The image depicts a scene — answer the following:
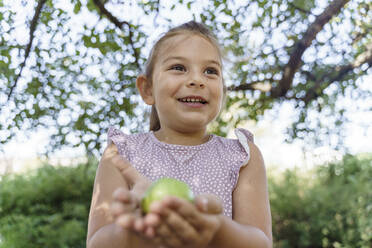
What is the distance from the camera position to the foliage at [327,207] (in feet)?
17.0

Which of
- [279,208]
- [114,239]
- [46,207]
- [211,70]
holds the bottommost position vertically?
[279,208]

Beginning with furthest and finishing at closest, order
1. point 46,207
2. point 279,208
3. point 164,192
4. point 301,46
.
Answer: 1. point 279,208
2. point 46,207
3. point 301,46
4. point 164,192

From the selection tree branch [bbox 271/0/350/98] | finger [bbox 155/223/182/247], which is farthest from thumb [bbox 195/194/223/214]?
tree branch [bbox 271/0/350/98]

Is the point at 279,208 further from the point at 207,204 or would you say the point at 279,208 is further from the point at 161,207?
the point at 161,207

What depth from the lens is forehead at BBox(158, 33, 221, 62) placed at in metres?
1.84

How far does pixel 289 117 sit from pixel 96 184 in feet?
8.63

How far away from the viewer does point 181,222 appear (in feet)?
3.33

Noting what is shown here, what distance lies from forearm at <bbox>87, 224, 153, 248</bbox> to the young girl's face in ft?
2.03

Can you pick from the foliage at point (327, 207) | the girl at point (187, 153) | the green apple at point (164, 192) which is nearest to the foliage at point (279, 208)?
the foliage at point (327, 207)

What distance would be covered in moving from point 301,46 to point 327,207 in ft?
9.39

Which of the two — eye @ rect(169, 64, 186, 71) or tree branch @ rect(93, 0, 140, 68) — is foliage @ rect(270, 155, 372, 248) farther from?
eye @ rect(169, 64, 186, 71)

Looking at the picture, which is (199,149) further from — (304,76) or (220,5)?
(304,76)

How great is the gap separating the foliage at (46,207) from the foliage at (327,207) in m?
2.76

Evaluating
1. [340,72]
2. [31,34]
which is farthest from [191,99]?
[340,72]
